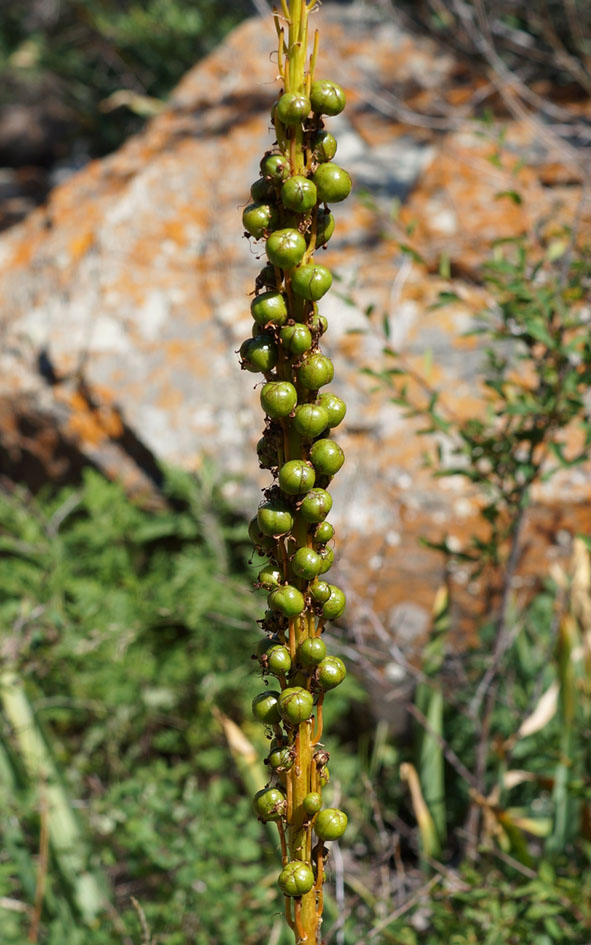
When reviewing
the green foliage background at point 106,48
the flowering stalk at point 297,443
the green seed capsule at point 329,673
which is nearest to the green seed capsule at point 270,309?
the flowering stalk at point 297,443

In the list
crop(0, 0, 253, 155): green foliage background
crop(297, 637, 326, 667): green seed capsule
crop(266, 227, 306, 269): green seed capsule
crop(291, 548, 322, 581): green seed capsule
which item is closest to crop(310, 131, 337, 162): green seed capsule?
crop(266, 227, 306, 269): green seed capsule

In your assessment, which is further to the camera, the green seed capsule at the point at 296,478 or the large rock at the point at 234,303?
the large rock at the point at 234,303

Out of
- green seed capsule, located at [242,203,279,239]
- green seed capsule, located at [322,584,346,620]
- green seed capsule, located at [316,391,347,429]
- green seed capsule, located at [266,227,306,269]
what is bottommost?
green seed capsule, located at [322,584,346,620]

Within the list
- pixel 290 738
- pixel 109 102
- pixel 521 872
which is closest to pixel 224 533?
pixel 521 872

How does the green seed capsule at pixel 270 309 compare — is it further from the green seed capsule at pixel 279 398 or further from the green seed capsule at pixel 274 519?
the green seed capsule at pixel 274 519

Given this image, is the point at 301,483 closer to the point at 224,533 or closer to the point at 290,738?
the point at 290,738

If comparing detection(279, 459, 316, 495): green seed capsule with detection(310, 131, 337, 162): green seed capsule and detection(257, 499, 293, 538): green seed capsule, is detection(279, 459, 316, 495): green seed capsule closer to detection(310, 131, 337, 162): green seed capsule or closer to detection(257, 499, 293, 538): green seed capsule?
detection(257, 499, 293, 538): green seed capsule

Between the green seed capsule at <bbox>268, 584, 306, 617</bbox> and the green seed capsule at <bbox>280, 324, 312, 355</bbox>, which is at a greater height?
the green seed capsule at <bbox>280, 324, 312, 355</bbox>
